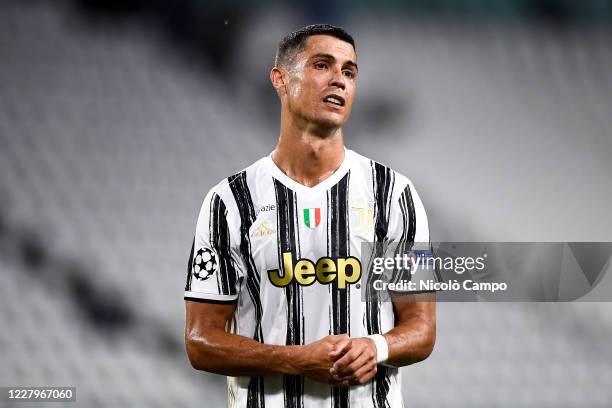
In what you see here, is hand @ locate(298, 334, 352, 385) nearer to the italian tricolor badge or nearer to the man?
the man

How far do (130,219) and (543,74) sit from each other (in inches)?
78.1

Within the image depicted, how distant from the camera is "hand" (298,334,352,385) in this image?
6.40 ft

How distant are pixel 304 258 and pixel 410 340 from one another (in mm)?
370

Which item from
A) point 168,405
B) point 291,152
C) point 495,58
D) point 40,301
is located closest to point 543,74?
point 495,58

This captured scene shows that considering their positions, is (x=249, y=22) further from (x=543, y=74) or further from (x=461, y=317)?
(x=461, y=317)

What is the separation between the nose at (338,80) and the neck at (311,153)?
5.0 inches

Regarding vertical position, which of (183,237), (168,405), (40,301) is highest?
(183,237)

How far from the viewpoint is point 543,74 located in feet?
11.4

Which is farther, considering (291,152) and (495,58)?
(495,58)

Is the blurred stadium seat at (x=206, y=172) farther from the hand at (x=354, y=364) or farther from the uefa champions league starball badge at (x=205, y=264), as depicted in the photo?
the hand at (x=354, y=364)

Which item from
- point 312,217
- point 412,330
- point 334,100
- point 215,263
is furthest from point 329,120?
point 412,330

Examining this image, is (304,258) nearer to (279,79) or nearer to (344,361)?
(344,361)

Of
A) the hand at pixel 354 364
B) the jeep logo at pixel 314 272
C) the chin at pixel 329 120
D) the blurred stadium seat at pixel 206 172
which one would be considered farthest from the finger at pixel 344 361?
the blurred stadium seat at pixel 206 172

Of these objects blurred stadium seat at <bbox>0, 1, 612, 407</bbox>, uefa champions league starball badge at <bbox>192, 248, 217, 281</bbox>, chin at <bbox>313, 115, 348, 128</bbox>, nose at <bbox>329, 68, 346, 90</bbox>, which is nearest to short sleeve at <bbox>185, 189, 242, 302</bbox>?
uefa champions league starball badge at <bbox>192, 248, 217, 281</bbox>
